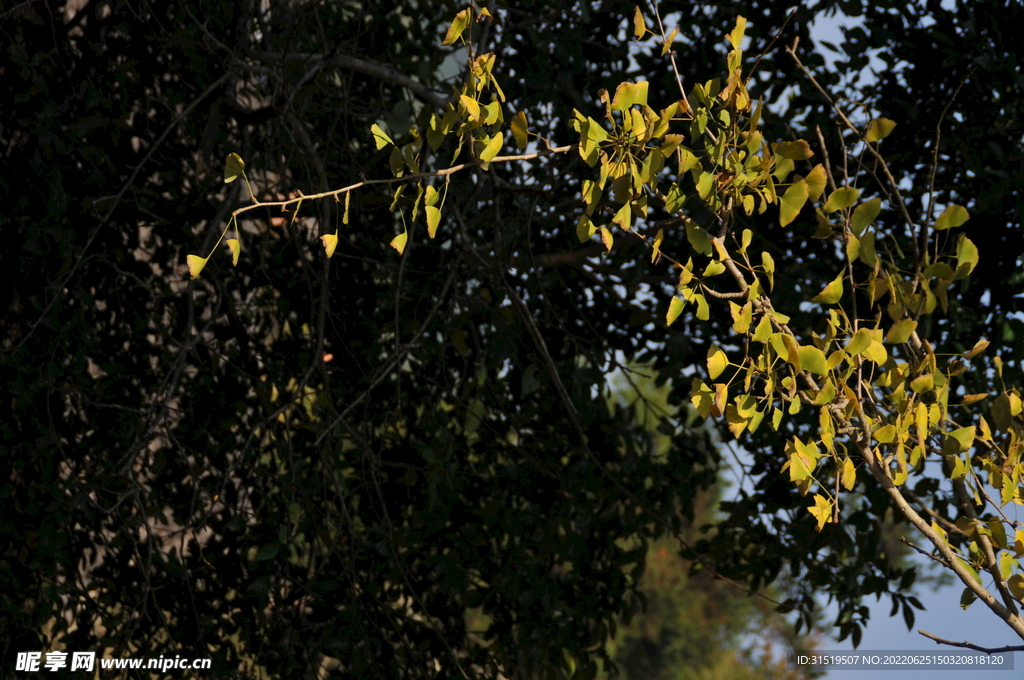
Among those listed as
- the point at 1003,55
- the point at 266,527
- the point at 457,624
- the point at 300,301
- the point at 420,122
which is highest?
the point at 1003,55

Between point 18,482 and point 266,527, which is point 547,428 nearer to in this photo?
point 266,527

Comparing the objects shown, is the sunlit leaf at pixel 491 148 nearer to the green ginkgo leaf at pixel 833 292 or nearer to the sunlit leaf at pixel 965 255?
the green ginkgo leaf at pixel 833 292

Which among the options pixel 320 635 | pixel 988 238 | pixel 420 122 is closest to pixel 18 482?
pixel 320 635

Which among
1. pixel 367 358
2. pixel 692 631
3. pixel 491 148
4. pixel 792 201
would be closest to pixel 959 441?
pixel 792 201

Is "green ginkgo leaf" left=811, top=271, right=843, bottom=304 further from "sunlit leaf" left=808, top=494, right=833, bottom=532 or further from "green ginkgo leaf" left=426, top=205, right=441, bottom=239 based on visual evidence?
"green ginkgo leaf" left=426, top=205, right=441, bottom=239

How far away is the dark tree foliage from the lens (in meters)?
2.49

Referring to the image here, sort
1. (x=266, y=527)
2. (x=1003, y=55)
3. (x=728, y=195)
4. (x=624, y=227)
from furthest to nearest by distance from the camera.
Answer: (x=266, y=527)
(x=1003, y=55)
(x=728, y=195)
(x=624, y=227)

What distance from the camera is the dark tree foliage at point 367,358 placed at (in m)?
2.49

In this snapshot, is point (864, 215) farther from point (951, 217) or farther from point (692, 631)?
point (692, 631)

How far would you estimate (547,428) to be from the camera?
2.91m

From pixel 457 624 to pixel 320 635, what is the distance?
1.42 ft

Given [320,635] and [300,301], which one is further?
[300,301]

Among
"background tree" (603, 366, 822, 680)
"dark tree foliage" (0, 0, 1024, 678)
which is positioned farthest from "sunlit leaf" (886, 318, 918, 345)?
"background tree" (603, 366, 822, 680)

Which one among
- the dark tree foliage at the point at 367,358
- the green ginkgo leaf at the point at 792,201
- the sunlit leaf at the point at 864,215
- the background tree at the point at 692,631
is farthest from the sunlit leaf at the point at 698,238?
the background tree at the point at 692,631
